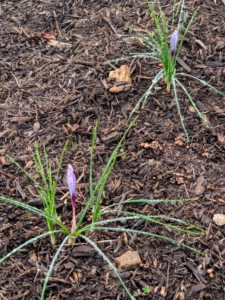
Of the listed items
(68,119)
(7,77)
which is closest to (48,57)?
(7,77)

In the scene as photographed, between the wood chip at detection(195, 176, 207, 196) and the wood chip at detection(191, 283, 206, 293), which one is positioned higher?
the wood chip at detection(195, 176, 207, 196)

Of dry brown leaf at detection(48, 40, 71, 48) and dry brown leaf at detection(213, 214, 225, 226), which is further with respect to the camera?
dry brown leaf at detection(48, 40, 71, 48)

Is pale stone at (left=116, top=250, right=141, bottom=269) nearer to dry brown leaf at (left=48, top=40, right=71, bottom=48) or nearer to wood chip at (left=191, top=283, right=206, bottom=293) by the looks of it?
wood chip at (left=191, top=283, right=206, bottom=293)

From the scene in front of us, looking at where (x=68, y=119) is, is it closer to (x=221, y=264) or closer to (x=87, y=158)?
(x=87, y=158)

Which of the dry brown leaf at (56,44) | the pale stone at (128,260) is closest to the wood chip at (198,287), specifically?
the pale stone at (128,260)

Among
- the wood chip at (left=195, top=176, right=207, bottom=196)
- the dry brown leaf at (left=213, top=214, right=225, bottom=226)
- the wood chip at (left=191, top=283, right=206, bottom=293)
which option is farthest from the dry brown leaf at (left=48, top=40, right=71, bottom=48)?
the wood chip at (left=191, top=283, right=206, bottom=293)

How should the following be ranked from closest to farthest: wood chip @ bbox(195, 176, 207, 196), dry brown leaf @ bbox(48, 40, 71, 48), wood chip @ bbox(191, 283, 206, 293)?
wood chip @ bbox(191, 283, 206, 293) < wood chip @ bbox(195, 176, 207, 196) < dry brown leaf @ bbox(48, 40, 71, 48)

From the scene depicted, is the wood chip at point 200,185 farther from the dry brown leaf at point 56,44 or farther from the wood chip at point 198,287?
the dry brown leaf at point 56,44

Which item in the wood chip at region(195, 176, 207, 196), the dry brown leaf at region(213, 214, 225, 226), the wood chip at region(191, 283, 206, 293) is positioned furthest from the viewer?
the wood chip at region(195, 176, 207, 196)
